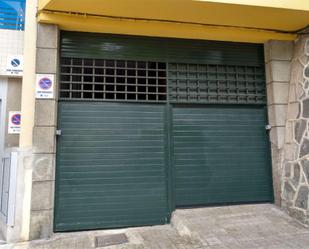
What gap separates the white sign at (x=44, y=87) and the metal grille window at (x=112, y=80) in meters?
0.29

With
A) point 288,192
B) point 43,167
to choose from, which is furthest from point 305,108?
point 43,167

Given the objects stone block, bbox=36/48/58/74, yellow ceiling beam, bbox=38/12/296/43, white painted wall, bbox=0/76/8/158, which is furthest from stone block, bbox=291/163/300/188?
white painted wall, bbox=0/76/8/158

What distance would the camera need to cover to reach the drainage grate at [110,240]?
14.6 feet

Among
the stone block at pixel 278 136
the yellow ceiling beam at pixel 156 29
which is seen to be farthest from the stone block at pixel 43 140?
the stone block at pixel 278 136

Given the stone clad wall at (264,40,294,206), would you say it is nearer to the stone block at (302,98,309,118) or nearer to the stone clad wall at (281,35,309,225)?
the stone clad wall at (281,35,309,225)

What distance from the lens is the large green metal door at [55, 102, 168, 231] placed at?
5020 mm

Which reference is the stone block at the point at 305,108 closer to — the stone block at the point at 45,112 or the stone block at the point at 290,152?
the stone block at the point at 290,152

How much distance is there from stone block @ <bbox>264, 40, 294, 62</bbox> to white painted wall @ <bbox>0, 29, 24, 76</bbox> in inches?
201

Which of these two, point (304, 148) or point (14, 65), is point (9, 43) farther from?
point (304, 148)

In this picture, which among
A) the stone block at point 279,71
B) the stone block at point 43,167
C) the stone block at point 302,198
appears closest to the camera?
the stone block at point 43,167

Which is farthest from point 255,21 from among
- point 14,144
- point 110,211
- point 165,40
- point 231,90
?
point 14,144

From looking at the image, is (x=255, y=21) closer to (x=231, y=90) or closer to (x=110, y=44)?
(x=231, y=90)

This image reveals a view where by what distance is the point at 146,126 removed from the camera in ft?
17.8

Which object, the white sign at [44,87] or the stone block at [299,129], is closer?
the white sign at [44,87]
